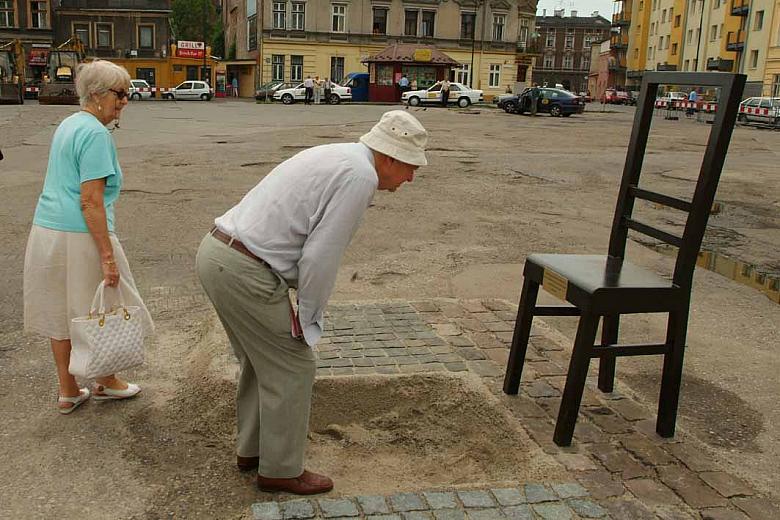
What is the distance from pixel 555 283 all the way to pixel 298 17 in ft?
181

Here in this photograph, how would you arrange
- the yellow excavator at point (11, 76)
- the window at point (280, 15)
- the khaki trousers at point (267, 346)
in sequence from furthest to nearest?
the window at point (280, 15) < the yellow excavator at point (11, 76) < the khaki trousers at point (267, 346)

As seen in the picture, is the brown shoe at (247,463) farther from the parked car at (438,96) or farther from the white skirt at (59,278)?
the parked car at (438,96)

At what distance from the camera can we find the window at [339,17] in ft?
184

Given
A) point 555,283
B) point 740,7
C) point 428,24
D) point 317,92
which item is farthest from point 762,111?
point 555,283

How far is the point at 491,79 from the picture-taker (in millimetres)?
59844

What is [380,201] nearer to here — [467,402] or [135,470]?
[467,402]

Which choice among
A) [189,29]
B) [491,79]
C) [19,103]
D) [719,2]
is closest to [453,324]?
[19,103]

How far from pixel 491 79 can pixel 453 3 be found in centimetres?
641

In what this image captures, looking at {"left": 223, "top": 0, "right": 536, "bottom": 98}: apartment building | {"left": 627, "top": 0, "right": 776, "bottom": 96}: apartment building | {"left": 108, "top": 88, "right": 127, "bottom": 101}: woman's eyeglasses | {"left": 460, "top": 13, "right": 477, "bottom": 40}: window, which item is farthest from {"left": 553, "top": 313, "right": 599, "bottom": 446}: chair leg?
{"left": 460, "top": 13, "right": 477, "bottom": 40}: window

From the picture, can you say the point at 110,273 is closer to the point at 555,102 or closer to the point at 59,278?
the point at 59,278

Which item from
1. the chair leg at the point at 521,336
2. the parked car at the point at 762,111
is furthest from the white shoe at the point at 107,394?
the parked car at the point at 762,111

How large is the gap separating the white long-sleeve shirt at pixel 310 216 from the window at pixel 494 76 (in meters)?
59.0

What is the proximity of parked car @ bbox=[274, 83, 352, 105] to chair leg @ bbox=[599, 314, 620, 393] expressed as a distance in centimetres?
4213

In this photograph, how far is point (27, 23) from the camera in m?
58.6
